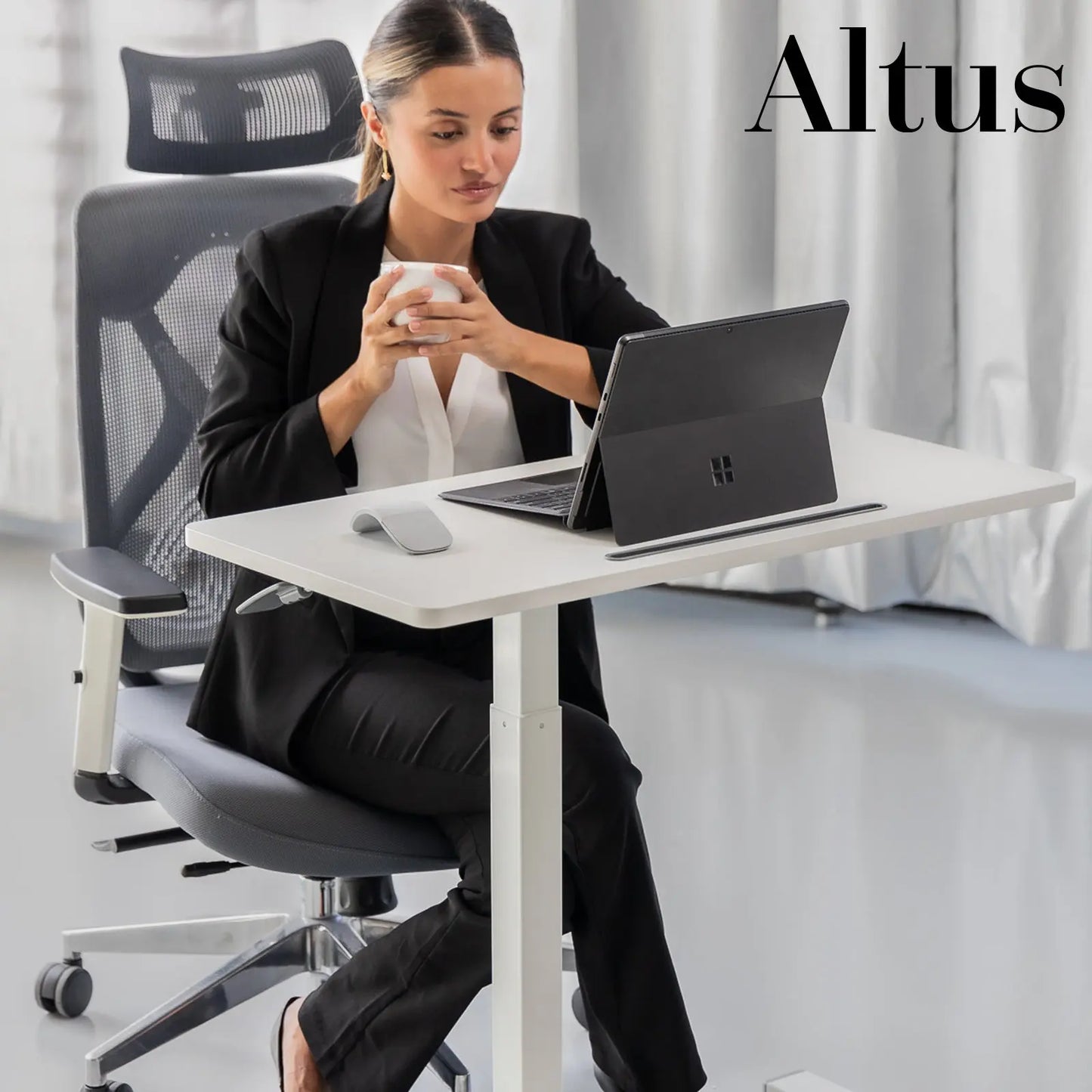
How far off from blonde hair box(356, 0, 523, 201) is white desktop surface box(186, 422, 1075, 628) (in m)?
0.43

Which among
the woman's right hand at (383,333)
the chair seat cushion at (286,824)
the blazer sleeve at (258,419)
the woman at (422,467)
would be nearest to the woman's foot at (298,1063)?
the woman at (422,467)

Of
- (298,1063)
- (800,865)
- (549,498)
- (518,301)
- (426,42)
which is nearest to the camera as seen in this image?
(549,498)

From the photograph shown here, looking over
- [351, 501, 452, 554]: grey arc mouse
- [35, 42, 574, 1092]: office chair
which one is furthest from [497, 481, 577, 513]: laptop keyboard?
[35, 42, 574, 1092]: office chair

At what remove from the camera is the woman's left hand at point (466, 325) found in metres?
1.55

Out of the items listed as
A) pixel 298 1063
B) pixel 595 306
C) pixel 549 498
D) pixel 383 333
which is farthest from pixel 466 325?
pixel 298 1063

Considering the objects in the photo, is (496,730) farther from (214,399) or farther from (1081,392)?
(1081,392)

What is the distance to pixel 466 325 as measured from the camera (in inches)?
61.7

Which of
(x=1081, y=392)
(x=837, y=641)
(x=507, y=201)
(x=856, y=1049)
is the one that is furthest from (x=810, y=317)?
(x=507, y=201)

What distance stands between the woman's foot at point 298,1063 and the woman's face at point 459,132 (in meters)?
0.84

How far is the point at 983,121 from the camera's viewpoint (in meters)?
3.11

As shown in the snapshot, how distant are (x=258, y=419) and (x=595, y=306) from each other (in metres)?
0.42

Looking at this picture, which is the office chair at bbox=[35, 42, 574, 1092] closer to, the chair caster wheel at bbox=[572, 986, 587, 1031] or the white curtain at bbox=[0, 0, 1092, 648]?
the chair caster wheel at bbox=[572, 986, 587, 1031]

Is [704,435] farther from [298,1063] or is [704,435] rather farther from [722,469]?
[298,1063]

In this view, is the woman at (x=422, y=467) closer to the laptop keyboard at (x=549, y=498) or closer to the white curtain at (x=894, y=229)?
the laptop keyboard at (x=549, y=498)
